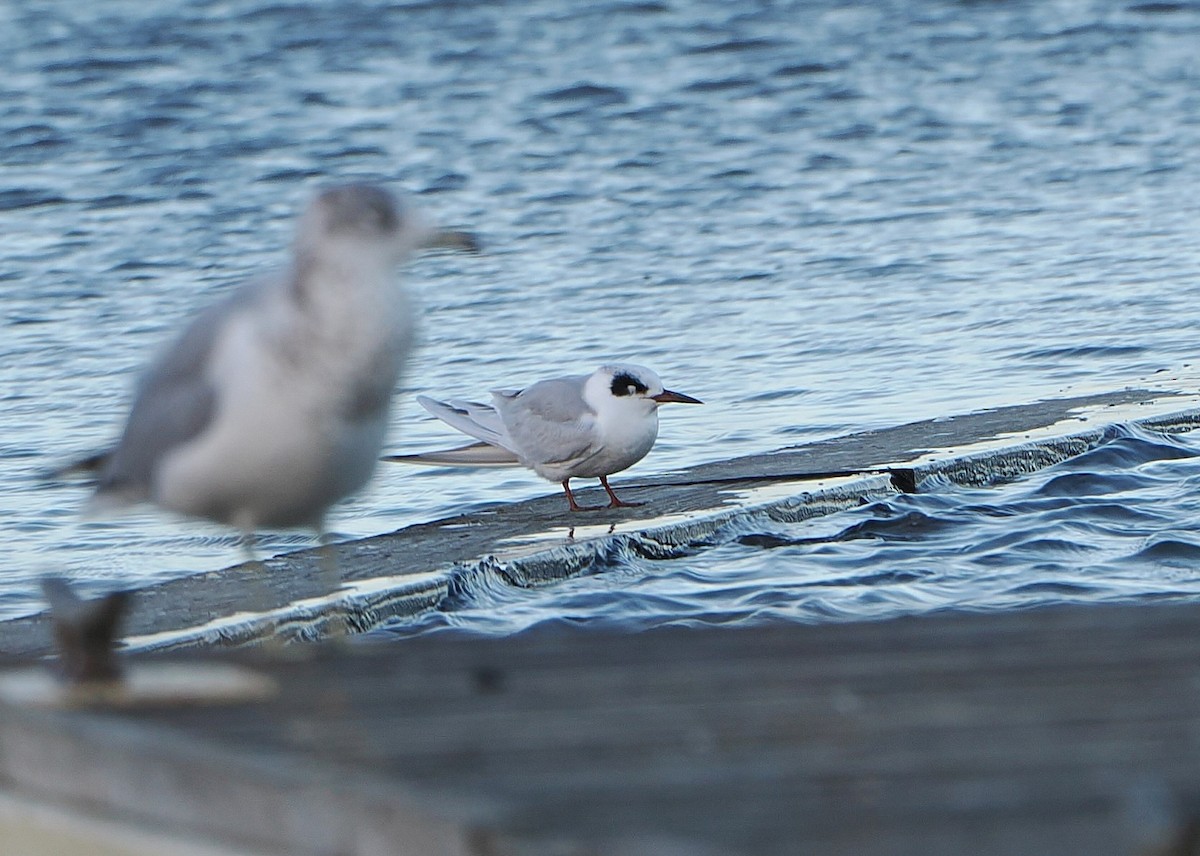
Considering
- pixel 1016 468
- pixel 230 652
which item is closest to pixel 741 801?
pixel 230 652

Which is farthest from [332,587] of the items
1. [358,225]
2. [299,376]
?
[358,225]

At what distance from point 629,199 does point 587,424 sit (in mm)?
7734

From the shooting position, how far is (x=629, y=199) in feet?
44.9

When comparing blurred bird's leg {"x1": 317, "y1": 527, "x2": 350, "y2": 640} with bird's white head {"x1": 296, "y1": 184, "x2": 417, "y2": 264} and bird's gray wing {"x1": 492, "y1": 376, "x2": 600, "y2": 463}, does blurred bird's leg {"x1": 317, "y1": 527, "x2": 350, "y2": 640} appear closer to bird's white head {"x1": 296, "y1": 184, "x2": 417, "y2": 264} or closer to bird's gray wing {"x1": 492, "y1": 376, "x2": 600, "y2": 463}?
bird's white head {"x1": 296, "y1": 184, "x2": 417, "y2": 264}

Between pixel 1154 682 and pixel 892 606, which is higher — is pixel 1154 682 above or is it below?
above

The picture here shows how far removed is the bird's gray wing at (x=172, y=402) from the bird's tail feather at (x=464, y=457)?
9.88 feet

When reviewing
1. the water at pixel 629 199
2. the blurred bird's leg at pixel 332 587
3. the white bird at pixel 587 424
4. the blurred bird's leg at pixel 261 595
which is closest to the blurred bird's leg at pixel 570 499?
the white bird at pixel 587 424

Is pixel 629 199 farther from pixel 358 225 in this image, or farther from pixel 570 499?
pixel 358 225

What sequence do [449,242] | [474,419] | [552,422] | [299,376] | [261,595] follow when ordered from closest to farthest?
[299,376], [449,242], [261,595], [552,422], [474,419]

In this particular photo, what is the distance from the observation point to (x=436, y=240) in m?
3.50

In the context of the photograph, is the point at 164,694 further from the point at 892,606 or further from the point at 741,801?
the point at 892,606

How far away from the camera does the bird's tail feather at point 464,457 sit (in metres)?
6.63

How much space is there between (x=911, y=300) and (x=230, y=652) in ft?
24.7

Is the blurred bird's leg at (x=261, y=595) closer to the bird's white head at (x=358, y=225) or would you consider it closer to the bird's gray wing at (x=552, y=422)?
the bird's white head at (x=358, y=225)
